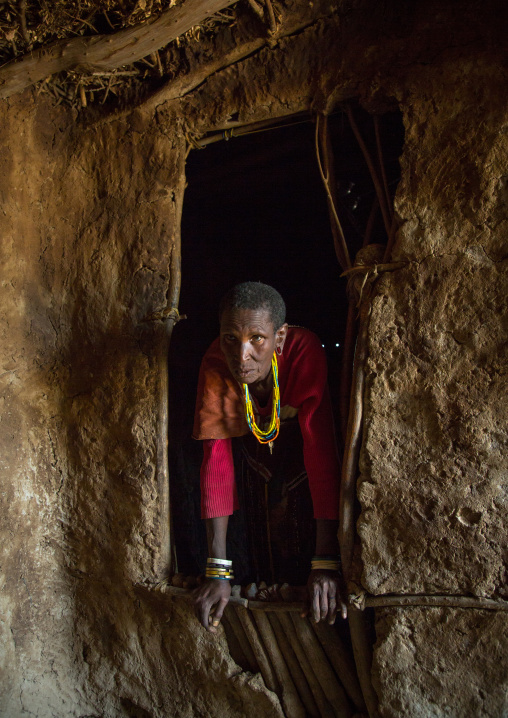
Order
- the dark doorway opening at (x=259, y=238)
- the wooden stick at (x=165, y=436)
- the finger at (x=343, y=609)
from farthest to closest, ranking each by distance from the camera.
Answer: the dark doorway opening at (x=259, y=238) < the wooden stick at (x=165, y=436) < the finger at (x=343, y=609)

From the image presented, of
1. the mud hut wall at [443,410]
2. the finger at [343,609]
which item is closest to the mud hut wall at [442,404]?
the mud hut wall at [443,410]

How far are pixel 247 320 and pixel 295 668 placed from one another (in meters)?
1.51

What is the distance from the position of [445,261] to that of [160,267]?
1267mm

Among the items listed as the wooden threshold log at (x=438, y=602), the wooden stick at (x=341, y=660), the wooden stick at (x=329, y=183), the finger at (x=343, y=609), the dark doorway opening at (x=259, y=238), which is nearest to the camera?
the wooden threshold log at (x=438, y=602)

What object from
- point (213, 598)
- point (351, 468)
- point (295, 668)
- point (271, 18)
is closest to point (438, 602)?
point (351, 468)

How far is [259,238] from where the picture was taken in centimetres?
416

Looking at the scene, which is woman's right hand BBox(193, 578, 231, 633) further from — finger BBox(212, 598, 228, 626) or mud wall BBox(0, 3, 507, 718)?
mud wall BBox(0, 3, 507, 718)

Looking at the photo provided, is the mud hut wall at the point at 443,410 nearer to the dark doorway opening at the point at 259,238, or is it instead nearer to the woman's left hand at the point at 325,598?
the woman's left hand at the point at 325,598

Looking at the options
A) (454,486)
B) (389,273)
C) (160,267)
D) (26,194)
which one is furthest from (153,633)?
(26,194)

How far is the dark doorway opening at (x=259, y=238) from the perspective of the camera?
3.03 m

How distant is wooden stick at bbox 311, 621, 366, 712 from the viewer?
2.07m

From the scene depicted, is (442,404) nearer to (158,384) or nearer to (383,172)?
(383,172)

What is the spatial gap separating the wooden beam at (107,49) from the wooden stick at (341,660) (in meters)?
2.57

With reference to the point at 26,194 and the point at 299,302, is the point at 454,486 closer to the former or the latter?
the point at 26,194
